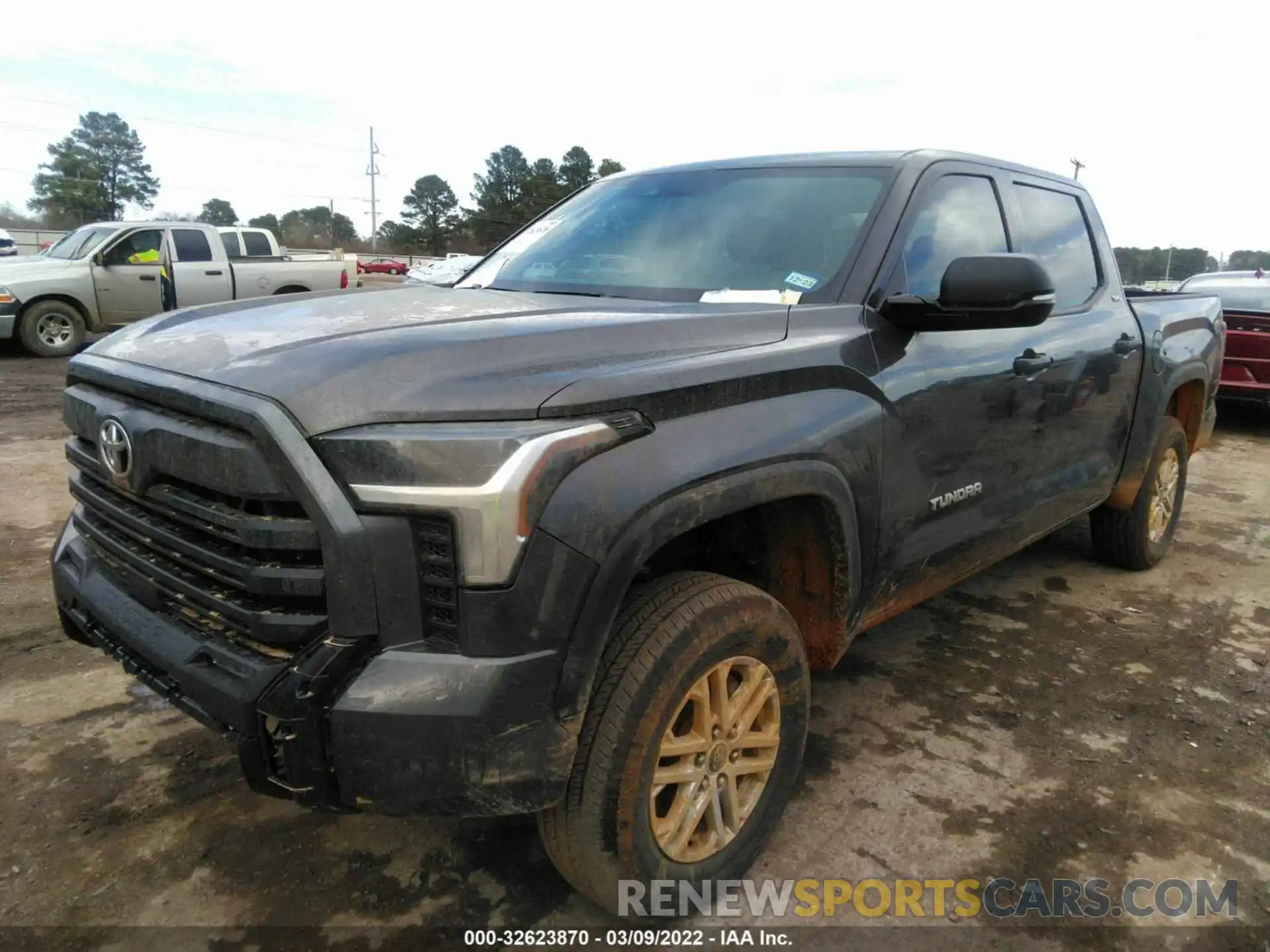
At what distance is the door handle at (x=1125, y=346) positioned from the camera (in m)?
3.73

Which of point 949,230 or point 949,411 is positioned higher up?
point 949,230

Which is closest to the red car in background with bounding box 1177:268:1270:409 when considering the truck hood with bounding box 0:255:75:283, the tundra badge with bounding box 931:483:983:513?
the tundra badge with bounding box 931:483:983:513

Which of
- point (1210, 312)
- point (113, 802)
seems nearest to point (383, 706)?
point (113, 802)

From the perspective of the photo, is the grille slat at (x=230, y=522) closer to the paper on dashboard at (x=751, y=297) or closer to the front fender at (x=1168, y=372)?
the paper on dashboard at (x=751, y=297)

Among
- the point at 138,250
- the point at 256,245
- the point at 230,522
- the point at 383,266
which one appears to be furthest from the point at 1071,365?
the point at 383,266

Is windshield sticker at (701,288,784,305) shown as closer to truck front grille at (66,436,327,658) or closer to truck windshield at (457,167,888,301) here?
truck windshield at (457,167,888,301)

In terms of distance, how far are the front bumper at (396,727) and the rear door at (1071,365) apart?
2.12m

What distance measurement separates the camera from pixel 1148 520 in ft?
14.7

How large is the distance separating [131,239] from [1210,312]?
1223 centimetres

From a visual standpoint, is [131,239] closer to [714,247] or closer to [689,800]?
[714,247]

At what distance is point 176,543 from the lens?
1903 millimetres

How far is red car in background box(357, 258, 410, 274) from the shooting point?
164 ft

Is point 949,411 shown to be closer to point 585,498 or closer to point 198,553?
point 585,498

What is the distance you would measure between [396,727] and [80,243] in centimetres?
1299
